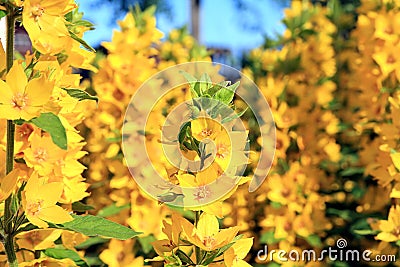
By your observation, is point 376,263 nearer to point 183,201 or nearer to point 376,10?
point 376,10

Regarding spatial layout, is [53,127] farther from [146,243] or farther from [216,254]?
[146,243]

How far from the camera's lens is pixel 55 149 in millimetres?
1168

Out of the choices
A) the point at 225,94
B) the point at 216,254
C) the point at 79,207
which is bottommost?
the point at 216,254

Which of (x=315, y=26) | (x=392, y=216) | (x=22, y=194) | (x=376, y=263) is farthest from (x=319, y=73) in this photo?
(x=22, y=194)

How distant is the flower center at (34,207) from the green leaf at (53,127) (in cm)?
13

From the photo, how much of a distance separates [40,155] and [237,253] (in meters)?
0.38

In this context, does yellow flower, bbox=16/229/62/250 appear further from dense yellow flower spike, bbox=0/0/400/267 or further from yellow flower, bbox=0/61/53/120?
yellow flower, bbox=0/61/53/120

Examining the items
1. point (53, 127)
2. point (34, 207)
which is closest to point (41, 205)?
point (34, 207)

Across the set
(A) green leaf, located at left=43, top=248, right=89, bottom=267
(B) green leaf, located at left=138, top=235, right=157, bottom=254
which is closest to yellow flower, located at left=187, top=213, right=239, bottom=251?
(A) green leaf, located at left=43, top=248, right=89, bottom=267

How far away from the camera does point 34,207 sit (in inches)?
38.5

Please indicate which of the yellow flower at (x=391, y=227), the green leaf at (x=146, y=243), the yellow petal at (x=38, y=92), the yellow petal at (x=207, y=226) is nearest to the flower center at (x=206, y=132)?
the yellow petal at (x=207, y=226)

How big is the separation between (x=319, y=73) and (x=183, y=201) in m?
1.79

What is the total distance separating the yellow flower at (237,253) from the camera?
37.3 inches

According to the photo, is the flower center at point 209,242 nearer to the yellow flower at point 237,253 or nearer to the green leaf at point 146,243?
the yellow flower at point 237,253
